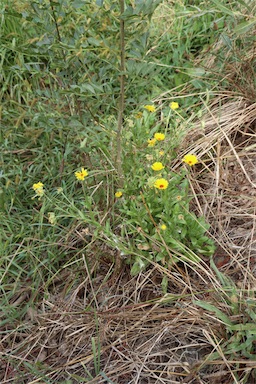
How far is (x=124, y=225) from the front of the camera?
199 cm

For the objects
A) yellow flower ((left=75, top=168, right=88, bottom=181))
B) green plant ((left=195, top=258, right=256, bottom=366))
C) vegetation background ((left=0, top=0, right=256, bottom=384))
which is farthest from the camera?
yellow flower ((left=75, top=168, right=88, bottom=181))

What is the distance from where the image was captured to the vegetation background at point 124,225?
169 centimetres

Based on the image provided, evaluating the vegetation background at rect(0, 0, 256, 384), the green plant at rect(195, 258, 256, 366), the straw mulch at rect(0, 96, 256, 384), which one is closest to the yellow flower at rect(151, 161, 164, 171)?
the vegetation background at rect(0, 0, 256, 384)

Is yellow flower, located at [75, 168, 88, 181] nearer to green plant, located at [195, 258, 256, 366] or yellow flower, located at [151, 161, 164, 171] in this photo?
yellow flower, located at [151, 161, 164, 171]

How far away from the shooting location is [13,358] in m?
1.86

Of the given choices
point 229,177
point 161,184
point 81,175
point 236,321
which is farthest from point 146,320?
point 229,177

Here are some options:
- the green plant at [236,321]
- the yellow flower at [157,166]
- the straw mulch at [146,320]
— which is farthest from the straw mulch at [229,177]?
the yellow flower at [157,166]

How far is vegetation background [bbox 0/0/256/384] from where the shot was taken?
1694 mm

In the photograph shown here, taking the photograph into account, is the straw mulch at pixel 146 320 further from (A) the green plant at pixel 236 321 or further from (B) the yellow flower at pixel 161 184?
(B) the yellow flower at pixel 161 184

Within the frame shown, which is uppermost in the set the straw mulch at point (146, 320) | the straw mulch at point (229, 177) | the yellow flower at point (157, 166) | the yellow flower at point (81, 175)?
the yellow flower at point (157, 166)

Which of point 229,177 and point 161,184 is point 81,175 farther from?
point 229,177

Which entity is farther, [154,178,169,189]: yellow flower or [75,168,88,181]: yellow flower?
[75,168,88,181]: yellow flower

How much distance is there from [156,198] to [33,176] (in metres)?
0.72

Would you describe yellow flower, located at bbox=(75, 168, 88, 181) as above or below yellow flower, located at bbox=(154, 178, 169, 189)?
below
